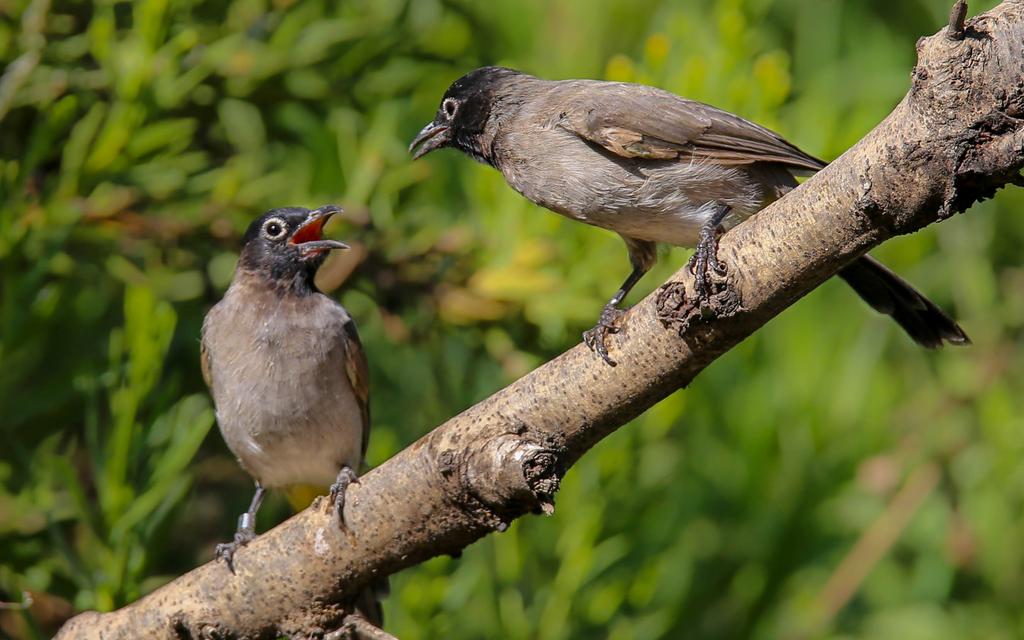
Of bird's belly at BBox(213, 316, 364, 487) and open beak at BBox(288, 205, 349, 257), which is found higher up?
open beak at BBox(288, 205, 349, 257)

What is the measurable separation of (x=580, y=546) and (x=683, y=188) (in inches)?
41.5

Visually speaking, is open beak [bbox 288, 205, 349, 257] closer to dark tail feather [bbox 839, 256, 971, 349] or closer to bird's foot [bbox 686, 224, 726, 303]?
dark tail feather [bbox 839, 256, 971, 349]

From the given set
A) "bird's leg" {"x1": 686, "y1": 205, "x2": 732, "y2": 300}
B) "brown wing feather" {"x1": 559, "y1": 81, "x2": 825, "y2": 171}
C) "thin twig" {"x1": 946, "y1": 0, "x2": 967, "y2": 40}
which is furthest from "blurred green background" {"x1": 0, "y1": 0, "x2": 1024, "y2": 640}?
"thin twig" {"x1": 946, "y1": 0, "x2": 967, "y2": 40}

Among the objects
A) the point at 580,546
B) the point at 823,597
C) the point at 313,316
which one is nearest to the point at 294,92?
the point at 313,316

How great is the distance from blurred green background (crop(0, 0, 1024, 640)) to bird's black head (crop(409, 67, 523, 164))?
0.19 m

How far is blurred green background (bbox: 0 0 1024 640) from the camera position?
132 inches

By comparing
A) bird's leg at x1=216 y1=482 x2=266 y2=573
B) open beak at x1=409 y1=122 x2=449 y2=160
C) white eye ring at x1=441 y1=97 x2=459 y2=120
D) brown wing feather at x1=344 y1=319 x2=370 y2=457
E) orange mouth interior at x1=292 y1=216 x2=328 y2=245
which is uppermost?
white eye ring at x1=441 y1=97 x2=459 y2=120

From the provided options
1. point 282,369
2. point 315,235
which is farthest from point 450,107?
point 282,369

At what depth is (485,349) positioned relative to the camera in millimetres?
3779

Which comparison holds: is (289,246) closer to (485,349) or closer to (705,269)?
(485,349)

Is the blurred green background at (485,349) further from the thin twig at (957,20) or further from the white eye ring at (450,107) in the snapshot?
the thin twig at (957,20)

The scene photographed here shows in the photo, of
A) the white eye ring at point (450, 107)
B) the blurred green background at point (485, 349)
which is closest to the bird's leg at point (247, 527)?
the blurred green background at point (485, 349)

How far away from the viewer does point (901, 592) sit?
12.0 feet

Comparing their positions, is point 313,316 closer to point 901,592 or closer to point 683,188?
point 683,188
